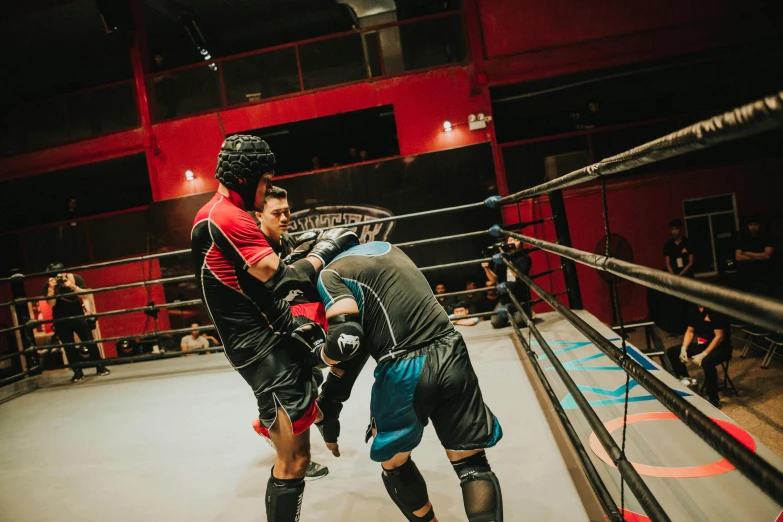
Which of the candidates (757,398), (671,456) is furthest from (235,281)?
(757,398)

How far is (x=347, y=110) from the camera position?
8.59 m

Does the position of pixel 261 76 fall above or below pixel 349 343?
above

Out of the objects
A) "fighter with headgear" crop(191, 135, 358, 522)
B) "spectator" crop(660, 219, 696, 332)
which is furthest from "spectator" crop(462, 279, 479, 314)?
"fighter with headgear" crop(191, 135, 358, 522)

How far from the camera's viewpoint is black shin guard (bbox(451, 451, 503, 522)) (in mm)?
1394

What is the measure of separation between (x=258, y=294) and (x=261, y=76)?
821 centimetres

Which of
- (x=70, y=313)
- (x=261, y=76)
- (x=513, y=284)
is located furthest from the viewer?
A: (x=261, y=76)

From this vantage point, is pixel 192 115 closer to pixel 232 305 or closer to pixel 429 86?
pixel 429 86

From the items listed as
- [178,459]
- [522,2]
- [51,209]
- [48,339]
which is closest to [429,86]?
[522,2]

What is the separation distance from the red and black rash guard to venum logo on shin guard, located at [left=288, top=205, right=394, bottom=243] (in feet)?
18.5

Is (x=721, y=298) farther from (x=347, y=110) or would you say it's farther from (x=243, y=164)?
(x=347, y=110)

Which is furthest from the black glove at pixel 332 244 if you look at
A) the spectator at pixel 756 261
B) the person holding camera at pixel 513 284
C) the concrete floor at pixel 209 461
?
the spectator at pixel 756 261

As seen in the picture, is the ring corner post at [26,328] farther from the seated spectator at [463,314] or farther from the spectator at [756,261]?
the spectator at [756,261]

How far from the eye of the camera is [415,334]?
5.01ft

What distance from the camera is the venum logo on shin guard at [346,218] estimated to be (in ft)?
24.2
